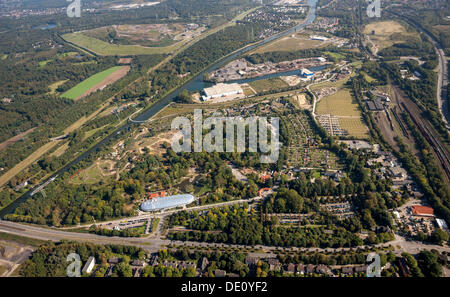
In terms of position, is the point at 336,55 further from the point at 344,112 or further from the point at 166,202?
the point at 166,202

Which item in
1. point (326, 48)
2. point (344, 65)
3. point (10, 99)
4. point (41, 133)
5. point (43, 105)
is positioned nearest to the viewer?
A: point (41, 133)

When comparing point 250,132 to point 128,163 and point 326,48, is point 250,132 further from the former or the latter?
point 326,48

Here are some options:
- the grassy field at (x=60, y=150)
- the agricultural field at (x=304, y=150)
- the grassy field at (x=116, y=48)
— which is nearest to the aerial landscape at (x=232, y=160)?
the agricultural field at (x=304, y=150)

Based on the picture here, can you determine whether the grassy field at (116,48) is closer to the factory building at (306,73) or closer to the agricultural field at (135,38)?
the agricultural field at (135,38)

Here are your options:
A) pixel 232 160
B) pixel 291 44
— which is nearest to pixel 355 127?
pixel 232 160

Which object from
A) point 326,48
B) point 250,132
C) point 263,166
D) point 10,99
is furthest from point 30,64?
point 326,48
